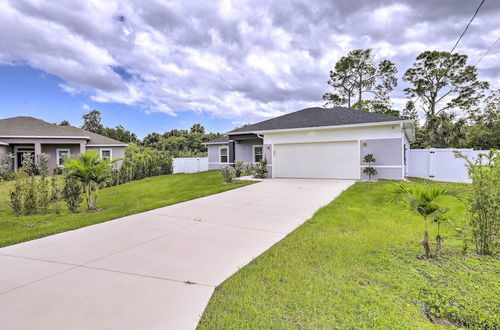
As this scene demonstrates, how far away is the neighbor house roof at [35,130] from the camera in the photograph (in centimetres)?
1741

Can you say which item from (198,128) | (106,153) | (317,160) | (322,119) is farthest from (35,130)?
(198,128)

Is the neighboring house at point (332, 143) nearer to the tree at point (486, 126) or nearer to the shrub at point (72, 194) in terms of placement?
the shrub at point (72, 194)

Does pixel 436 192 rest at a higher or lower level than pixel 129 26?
lower

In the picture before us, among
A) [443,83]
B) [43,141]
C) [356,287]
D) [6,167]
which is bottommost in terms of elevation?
[356,287]

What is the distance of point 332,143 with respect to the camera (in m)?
12.8

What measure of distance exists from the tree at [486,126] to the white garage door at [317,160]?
1624 centimetres

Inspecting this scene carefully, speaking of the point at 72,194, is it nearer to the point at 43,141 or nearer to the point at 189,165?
the point at 189,165

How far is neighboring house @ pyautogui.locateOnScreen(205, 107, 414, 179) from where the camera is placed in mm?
11391

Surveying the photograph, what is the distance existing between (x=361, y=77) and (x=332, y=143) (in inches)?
710

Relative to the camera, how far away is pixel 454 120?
949 inches

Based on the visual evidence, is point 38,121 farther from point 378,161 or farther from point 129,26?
point 378,161

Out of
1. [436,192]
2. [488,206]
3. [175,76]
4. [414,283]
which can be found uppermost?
[175,76]

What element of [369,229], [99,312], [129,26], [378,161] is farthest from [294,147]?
[99,312]

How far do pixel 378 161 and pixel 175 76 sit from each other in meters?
14.0
